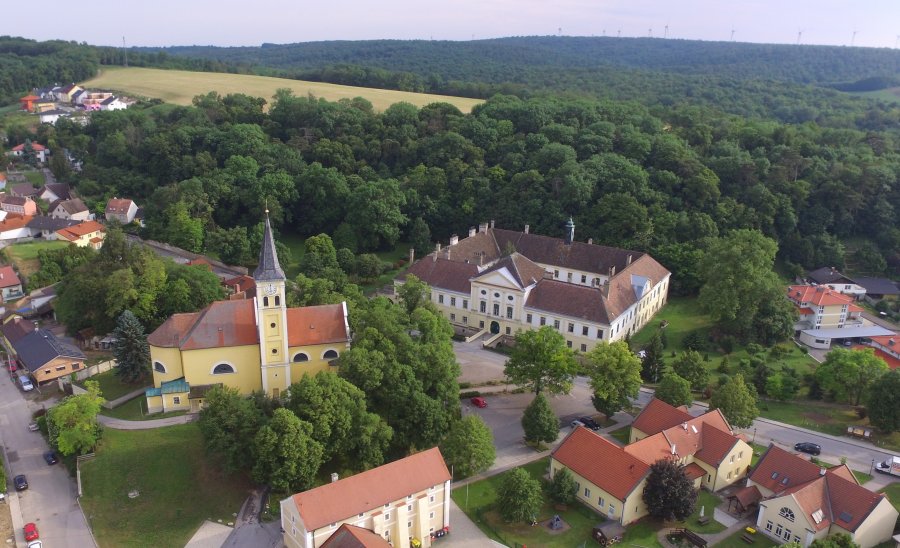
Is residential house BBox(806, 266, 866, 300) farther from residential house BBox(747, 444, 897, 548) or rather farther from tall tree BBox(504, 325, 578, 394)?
residential house BBox(747, 444, 897, 548)

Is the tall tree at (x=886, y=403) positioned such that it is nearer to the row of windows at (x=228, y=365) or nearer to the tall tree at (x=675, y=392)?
the tall tree at (x=675, y=392)

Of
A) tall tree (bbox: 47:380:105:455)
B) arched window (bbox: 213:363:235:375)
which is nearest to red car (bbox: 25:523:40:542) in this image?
tall tree (bbox: 47:380:105:455)

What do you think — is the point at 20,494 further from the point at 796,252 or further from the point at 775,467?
the point at 796,252

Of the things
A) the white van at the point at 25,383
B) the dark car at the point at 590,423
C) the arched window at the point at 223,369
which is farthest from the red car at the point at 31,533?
the dark car at the point at 590,423

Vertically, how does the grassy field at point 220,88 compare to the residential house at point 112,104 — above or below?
above

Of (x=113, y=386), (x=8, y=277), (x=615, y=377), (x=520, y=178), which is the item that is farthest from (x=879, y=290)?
(x=8, y=277)

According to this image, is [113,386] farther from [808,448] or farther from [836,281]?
[836,281]
